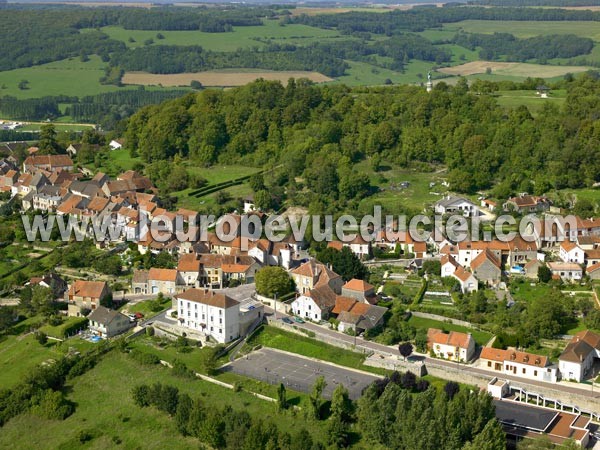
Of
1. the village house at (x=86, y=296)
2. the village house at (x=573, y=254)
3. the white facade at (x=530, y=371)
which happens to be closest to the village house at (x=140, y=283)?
the village house at (x=86, y=296)

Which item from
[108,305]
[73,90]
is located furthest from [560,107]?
[73,90]

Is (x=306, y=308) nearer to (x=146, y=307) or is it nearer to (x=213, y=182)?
(x=146, y=307)

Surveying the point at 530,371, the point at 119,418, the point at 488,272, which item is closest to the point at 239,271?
the point at 488,272

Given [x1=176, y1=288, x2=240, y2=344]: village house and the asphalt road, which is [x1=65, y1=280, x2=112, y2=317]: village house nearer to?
[x1=176, y1=288, x2=240, y2=344]: village house

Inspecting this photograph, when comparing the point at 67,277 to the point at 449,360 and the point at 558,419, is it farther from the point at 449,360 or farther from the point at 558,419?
the point at 558,419

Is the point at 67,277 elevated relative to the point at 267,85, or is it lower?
lower

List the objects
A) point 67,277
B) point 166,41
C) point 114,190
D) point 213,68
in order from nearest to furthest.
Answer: point 67,277, point 114,190, point 213,68, point 166,41
